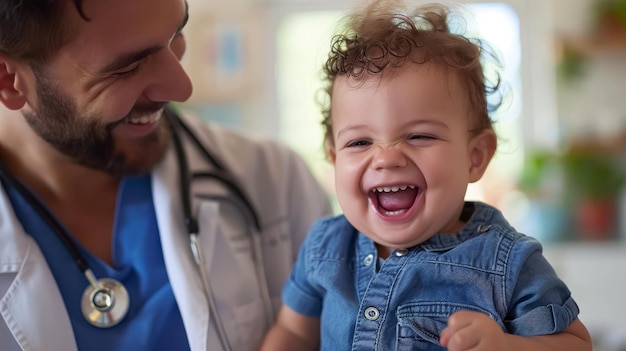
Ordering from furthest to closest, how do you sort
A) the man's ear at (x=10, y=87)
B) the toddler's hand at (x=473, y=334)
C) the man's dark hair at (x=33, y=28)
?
the man's ear at (x=10, y=87)
the man's dark hair at (x=33, y=28)
the toddler's hand at (x=473, y=334)

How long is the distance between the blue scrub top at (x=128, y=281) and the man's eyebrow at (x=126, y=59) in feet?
1.02

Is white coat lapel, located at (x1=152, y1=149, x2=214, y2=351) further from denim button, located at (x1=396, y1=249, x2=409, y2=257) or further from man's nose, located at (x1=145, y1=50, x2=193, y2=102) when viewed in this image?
denim button, located at (x1=396, y1=249, x2=409, y2=257)

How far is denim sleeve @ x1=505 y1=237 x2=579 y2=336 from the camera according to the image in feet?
3.02

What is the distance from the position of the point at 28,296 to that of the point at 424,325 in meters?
0.67

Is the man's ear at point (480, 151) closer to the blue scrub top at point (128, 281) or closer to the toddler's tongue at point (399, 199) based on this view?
the toddler's tongue at point (399, 199)

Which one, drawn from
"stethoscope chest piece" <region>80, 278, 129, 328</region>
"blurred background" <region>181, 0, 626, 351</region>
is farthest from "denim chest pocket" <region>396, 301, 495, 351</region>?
"blurred background" <region>181, 0, 626, 351</region>

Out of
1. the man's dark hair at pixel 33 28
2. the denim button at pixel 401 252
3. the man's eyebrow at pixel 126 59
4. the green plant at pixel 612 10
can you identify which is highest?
the green plant at pixel 612 10

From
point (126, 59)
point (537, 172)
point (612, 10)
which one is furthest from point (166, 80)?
point (612, 10)

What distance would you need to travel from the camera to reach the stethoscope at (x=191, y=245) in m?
1.22

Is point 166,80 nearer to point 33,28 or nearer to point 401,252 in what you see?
point 33,28

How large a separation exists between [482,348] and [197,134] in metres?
0.86

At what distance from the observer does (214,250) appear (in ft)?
4.37

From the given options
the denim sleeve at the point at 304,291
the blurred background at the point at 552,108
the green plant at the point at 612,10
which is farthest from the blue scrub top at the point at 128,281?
the green plant at the point at 612,10

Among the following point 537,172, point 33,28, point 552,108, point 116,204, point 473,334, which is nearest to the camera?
point 473,334
